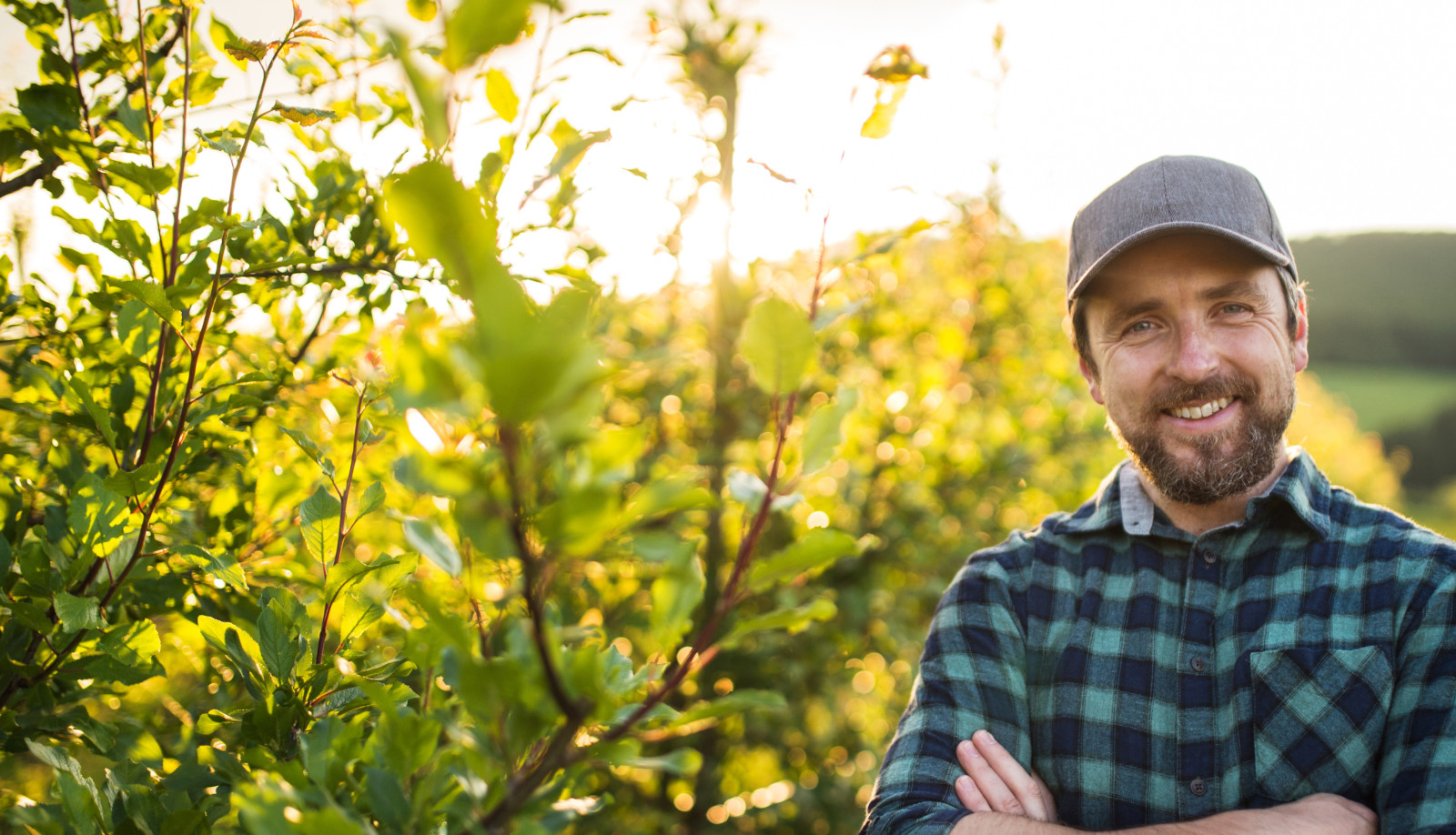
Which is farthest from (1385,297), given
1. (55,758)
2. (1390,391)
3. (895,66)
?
(55,758)

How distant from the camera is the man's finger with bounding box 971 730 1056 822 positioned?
1456 millimetres

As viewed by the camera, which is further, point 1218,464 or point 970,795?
point 1218,464

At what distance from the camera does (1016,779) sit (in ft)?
4.85

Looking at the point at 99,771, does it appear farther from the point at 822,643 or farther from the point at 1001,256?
the point at 1001,256

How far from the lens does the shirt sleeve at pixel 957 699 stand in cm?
147

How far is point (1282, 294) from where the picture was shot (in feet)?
5.72

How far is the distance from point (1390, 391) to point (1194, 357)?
51.5 metres

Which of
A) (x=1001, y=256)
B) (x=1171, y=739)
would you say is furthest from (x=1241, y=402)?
(x=1001, y=256)

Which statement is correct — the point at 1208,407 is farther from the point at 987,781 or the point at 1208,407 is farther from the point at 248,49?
the point at 248,49

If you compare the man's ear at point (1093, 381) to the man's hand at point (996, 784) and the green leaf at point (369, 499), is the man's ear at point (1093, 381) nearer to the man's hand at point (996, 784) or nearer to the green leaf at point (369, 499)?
the man's hand at point (996, 784)

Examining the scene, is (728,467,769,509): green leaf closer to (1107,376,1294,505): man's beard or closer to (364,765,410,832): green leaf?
(364,765,410,832): green leaf

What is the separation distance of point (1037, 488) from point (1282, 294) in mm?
1798

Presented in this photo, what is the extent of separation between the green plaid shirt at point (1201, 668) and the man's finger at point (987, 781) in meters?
0.03

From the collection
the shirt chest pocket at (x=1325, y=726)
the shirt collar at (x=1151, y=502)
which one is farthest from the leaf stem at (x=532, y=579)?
the shirt collar at (x=1151, y=502)
